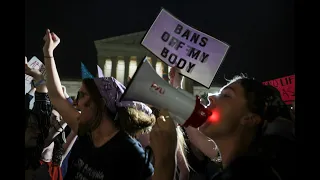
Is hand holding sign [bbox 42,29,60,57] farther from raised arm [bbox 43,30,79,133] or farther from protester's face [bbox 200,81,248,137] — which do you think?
protester's face [bbox 200,81,248,137]

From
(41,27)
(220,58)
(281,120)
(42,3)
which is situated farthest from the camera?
(41,27)

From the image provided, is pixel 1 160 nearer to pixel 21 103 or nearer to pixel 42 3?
pixel 21 103

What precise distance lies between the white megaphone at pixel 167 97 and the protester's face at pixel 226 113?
7 centimetres

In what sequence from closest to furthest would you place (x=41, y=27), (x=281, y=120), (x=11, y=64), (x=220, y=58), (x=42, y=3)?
(x=281, y=120), (x=11, y=64), (x=220, y=58), (x=42, y=3), (x=41, y=27)

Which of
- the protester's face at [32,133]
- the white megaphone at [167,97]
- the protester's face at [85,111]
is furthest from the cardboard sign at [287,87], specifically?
the protester's face at [32,133]

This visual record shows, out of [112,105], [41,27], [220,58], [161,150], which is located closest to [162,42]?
[220,58]

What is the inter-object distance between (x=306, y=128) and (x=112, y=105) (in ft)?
3.65

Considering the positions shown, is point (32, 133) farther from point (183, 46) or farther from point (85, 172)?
point (183, 46)

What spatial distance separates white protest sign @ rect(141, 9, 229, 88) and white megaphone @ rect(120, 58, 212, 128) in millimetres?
782

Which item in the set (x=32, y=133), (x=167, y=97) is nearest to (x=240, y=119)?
(x=167, y=97)

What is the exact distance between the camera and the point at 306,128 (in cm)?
191

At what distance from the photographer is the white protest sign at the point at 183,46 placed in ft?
7.80

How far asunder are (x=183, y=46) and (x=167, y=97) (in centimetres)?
93

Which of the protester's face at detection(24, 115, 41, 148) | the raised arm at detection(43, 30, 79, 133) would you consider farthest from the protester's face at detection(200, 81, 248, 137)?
the protester's face at detection(24, 115, 41, 148)
